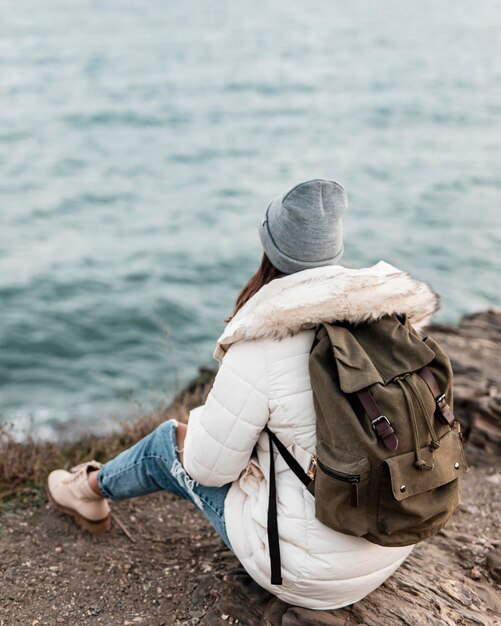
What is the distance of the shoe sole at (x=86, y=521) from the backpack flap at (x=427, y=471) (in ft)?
6.30

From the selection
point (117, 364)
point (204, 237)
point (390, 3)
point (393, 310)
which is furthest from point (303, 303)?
point (390, 3)

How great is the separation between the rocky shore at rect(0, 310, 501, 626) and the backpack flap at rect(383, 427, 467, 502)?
715 mm

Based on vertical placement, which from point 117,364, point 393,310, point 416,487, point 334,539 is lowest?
point 117,364

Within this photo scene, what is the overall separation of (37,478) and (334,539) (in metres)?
2.42

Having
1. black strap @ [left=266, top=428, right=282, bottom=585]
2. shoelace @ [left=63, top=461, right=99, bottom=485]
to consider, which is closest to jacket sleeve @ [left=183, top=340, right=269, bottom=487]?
black strap @ [left=266, top=428, right=282, bottom=585]

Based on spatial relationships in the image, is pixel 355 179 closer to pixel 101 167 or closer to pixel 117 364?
pixel 101 167

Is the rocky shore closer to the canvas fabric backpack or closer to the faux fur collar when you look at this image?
the canvas fabric backpack

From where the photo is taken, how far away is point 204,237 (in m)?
12.8

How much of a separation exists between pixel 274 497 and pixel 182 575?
1145 millimetres

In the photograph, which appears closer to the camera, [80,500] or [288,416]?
[288,416]

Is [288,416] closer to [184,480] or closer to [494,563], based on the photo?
[184,480]

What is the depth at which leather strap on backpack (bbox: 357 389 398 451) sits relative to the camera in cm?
251

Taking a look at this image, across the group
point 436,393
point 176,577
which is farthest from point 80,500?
point 436,393

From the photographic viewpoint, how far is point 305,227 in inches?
107
